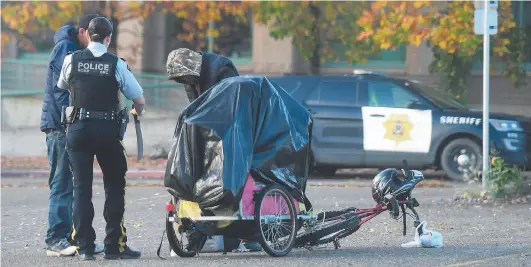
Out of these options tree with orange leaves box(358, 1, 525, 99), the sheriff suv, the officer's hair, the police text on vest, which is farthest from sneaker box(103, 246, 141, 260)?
tree with orange leaves box(358, 1, 525, 99)

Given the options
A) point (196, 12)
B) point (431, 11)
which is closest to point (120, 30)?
point (196, 12)

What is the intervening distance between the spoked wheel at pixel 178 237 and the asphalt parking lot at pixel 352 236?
9cm

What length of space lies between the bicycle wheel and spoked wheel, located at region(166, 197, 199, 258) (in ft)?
2.92

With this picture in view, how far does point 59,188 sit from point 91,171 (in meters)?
0.63

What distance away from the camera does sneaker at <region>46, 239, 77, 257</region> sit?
885 cm

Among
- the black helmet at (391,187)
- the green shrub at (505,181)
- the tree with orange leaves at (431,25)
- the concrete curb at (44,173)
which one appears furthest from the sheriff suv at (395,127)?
the black helmet at (391,187)

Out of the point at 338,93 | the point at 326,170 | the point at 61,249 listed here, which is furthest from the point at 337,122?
the point at 61,249

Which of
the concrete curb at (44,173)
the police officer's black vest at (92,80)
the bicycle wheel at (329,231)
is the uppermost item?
the police officer's black vest at (92,80)

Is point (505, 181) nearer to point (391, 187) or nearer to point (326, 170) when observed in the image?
point (391, 187)

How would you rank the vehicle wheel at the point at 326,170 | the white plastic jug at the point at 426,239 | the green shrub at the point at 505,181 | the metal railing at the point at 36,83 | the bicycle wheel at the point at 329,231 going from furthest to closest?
the metal railing at the point at 36,83 < the vehicle wheel at the point at 326,170 < the green shrub at the point at 505,181 < the white plastic jug at the point at 426,239 < the bicycle wheel at the point at 329,231

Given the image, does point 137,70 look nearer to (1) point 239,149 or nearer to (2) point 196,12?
(2) point 196,12

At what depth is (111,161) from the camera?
8539mm

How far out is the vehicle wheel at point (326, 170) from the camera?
57.8 ft

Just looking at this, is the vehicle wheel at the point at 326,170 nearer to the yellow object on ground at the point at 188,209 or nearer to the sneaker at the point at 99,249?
the sneaker at the point at 99,249
